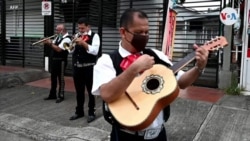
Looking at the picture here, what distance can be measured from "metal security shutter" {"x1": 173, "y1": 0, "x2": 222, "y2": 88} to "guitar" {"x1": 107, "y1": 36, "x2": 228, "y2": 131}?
20.4 ft

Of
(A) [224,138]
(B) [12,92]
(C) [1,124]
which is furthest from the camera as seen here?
(B) [12,92]

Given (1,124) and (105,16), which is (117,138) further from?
(105,16)

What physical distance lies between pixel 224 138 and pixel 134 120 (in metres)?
3.21

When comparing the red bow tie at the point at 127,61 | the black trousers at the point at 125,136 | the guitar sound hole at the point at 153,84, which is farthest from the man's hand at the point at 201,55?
the black trousers at the point at 125,136

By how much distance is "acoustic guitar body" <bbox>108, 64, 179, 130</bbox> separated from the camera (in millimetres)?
2182

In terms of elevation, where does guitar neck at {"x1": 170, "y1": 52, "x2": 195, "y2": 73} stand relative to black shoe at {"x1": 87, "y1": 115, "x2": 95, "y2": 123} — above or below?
above

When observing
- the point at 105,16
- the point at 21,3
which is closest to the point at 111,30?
the point at 105,16

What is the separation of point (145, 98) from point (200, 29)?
699 centimetres

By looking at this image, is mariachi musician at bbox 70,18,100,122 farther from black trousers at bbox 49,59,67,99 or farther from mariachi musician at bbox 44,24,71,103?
black trousers at bbox 49,59,67,99

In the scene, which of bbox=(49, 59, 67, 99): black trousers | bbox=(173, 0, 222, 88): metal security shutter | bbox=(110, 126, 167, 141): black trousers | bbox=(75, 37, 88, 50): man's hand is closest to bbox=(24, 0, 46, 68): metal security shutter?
bbox=(49, 59, 67, 99): black trousers

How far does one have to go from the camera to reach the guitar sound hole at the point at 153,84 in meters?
2.32

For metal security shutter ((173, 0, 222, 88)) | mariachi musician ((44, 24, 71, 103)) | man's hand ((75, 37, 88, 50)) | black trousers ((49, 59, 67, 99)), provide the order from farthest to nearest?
metal security shutter ((173, 0, 222, 88))
black trousers ((49, 59, 67, 99))
mariachi musician ((44, 24, 71, 103))
man's hand ((75, 37, 88, 50))

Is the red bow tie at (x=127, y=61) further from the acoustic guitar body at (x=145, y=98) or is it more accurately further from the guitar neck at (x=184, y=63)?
the guitar neck at (x=184, y=63)

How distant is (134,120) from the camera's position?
2170 mm
